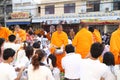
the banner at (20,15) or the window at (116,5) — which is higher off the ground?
the window at (116,5)

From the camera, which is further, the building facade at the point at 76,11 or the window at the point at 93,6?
the window at the point at 93,6

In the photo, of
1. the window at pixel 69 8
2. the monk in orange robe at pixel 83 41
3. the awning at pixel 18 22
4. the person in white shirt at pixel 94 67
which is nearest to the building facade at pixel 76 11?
the window at pixel 69 8

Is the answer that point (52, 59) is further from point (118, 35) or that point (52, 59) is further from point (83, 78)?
point (83, 78)

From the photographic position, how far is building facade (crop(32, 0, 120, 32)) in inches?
1172

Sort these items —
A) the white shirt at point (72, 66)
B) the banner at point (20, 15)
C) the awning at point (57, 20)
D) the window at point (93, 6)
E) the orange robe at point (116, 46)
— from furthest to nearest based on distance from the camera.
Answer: the banner at point (20, 15) < the window at point (93, 6) < the awning at point (57, 20) < the orange robe at point (116, 46) < the white shirt at point (72, 66)

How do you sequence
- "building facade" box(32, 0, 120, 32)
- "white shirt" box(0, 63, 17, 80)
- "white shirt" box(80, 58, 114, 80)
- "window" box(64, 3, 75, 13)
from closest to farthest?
"white shirt" box(80, 58, 114, 80) → "white shirt" box(0, 63, 17, 80) → "building facade" box(32, 0, 120, 32) → "window" box(64, 3, 75, 13)

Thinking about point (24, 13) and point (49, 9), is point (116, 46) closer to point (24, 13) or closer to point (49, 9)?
point (49, 9)

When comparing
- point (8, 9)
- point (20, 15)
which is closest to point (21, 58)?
point (20, 15)

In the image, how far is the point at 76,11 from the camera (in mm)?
33219

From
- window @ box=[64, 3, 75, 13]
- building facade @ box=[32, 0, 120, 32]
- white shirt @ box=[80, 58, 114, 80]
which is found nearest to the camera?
white shirt @ box=[80, 58, 114, 80]

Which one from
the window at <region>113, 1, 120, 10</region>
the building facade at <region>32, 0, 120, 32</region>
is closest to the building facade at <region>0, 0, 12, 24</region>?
the building facade at <region>32, 0, 120, 32</region>

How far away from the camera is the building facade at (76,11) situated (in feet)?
97.7

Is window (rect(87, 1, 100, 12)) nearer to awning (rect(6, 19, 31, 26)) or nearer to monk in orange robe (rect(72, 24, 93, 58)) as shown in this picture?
awning (rect(6, 19, 31, 26))

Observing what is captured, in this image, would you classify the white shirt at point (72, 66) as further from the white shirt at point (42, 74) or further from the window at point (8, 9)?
the window at point (8, 9)
